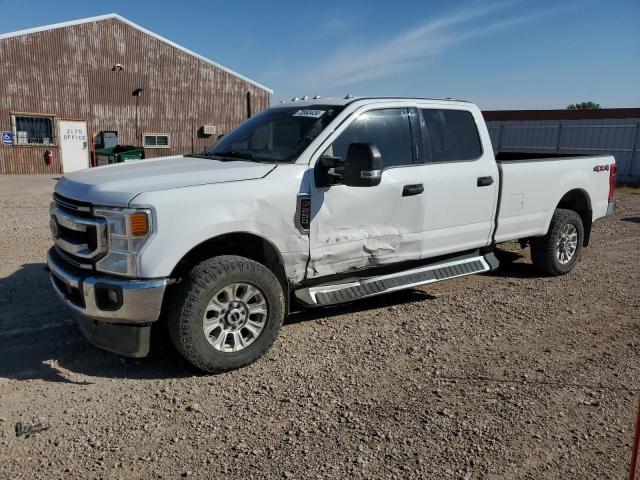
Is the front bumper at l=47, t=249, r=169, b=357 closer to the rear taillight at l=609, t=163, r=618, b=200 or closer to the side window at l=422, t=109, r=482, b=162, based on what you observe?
the side window at l=422, t=109, r=482, b=162

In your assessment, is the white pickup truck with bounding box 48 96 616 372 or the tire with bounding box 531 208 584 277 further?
the tire with bounding box 531 208 584 277

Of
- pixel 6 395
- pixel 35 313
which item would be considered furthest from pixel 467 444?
pixel 35 313

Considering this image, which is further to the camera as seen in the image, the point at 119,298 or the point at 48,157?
the point at 48,157

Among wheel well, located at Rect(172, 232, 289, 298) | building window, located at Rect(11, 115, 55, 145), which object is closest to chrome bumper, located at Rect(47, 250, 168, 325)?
wheel well, located at Rect(172, 232, 289, 298)

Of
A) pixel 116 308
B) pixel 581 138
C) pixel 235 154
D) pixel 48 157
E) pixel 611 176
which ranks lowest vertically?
pixel 116 308

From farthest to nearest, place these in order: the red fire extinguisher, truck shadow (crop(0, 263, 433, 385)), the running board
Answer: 1. the red fire extinguisher
2. the running board
3. truck shadow (crop(0, 263, 433, 385))

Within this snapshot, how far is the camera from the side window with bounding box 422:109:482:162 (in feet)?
17.0

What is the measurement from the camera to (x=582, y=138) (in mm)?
21250

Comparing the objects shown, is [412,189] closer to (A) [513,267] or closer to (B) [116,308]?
(B) [116,308]

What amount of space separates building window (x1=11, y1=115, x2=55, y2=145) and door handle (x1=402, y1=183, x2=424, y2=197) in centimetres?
2134

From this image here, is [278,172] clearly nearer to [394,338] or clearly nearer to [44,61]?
[394,338]

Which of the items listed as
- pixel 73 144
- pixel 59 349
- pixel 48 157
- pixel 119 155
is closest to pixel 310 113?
pixel 59 349

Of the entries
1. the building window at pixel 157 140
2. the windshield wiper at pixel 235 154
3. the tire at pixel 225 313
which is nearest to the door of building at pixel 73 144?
the building window at pixel 157 140

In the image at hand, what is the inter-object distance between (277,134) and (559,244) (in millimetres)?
3891
